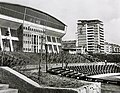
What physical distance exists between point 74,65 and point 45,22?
1536 inches

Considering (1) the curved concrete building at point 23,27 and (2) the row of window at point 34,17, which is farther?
(2) the row of window at point 34,17

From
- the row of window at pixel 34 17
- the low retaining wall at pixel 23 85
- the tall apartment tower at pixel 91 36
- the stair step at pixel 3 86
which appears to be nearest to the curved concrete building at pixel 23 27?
the row of window at pixel 34 17

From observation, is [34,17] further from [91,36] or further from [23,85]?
[91,36]

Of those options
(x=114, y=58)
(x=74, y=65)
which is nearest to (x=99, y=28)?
(x=114, y=58)

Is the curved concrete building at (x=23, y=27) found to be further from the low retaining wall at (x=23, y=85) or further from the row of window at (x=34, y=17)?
the low retaining wall at (x=23, y=85)

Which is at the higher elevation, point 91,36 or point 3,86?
point 91,36

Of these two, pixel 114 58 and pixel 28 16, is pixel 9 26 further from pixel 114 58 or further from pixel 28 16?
pixel 114 58

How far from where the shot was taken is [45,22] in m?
91.4

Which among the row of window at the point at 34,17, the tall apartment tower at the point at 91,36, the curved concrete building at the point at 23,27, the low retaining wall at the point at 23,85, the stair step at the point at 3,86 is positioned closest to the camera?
the stair step at the point at 3,86

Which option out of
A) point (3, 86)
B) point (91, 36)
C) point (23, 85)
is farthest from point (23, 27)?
point (91, 36)

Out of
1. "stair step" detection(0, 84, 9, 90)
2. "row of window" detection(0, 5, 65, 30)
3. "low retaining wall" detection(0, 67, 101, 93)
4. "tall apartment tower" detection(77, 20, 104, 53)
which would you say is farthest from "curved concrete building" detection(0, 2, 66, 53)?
"tall apartment tower" detection(77, 20, 104, 53)

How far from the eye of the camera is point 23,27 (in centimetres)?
7750

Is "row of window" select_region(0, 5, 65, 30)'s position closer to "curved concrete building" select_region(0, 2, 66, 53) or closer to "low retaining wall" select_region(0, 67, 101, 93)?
"curved concrete building" select_region(0, 2, 66, 53)

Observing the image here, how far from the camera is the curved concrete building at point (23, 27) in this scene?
71.4m
